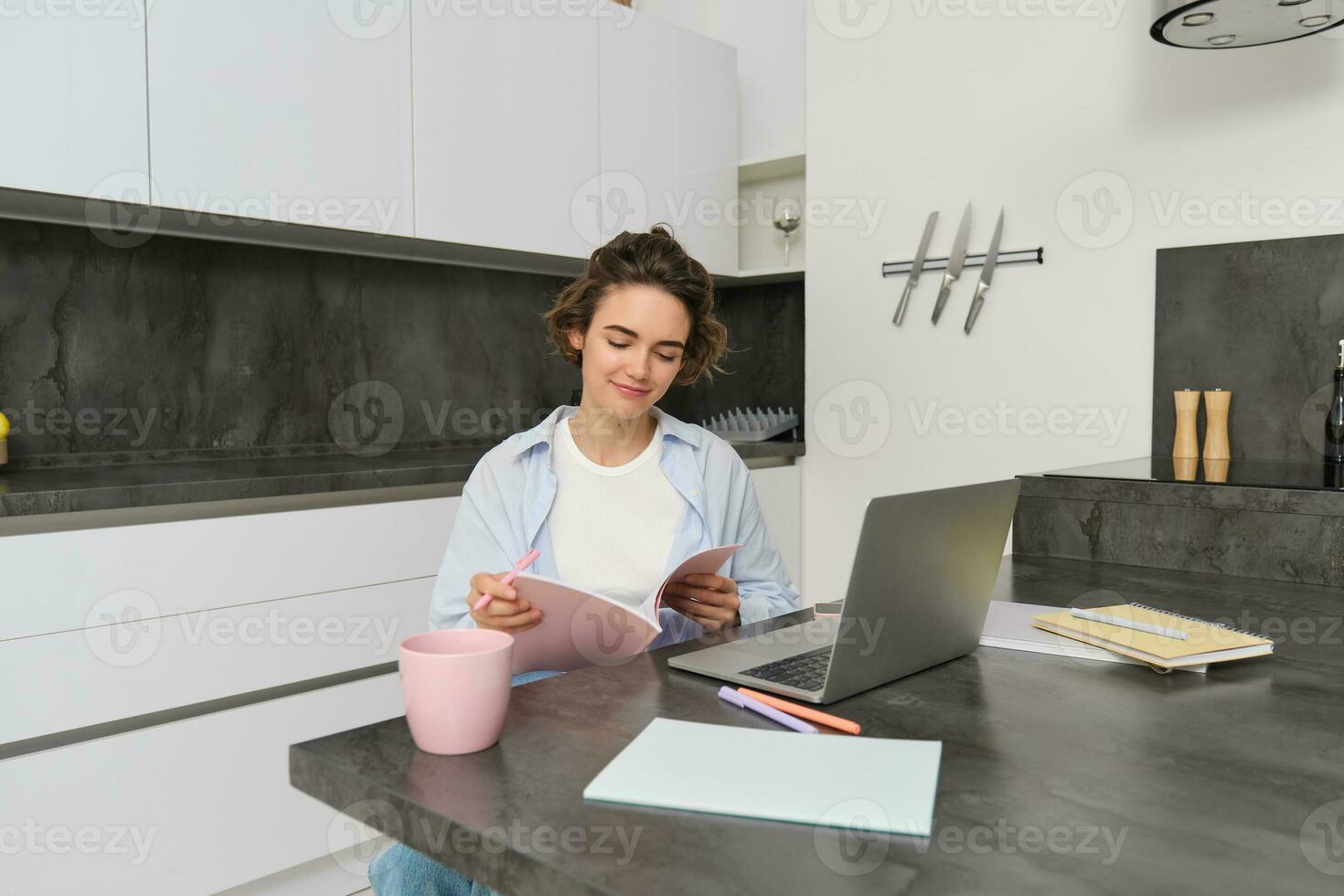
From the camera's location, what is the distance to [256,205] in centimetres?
220

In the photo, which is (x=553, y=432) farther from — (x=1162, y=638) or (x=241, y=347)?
(x=241, y=347)

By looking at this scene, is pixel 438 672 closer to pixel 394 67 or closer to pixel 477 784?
pixel 477 784

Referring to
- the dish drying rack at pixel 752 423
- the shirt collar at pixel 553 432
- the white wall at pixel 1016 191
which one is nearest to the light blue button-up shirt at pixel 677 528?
the shirt collar at pixel 553 432

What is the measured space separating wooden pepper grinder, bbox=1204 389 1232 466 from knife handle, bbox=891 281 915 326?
0.88 m

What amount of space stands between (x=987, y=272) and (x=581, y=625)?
2098mm

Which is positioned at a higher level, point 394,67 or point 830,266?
point 394,67

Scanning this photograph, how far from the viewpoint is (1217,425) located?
2.38 meters

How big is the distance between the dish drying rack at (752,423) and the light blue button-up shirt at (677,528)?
5.06 ft

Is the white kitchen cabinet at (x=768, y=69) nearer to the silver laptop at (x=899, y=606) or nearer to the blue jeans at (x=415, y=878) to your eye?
the silver laptop at (x=899, y=606)

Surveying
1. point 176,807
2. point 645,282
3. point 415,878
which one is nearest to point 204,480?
point 176,807

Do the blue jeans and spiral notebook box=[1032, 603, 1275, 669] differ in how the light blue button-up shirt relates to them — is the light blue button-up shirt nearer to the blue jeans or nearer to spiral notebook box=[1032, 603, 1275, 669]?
the blue jeans

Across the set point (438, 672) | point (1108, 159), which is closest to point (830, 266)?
point (1108, 159)

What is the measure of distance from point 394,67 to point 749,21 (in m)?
1.52

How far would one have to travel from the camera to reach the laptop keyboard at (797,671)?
0.90 metres
